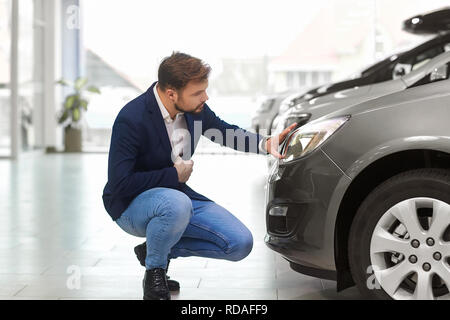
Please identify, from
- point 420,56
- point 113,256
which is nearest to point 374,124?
point 113,256

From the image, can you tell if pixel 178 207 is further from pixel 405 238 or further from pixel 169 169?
pixel 405 238

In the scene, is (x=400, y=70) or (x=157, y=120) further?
(x=400, y=70)

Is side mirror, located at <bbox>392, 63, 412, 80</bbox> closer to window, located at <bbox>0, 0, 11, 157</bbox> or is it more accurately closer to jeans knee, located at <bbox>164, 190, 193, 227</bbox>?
jeans knee, located at <bbox>164, 190, 193, 227</bbox>

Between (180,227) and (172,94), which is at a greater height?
(172,94)

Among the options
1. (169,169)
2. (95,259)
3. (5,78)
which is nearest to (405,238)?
(169,169)

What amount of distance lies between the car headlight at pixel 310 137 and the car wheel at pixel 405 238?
12.7 inches

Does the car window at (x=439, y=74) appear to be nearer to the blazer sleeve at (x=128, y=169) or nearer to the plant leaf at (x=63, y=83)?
the blazer sleeve at (x=128, y=169)

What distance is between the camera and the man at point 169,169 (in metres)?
3.36

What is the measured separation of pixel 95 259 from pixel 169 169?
1.81 metres

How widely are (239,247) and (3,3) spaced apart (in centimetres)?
1047

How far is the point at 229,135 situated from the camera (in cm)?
364

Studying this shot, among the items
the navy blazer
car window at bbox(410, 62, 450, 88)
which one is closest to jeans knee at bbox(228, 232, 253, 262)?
the navy blazer

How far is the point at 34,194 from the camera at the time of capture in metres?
8.42

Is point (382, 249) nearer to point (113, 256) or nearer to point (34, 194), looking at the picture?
point (113, 256)
